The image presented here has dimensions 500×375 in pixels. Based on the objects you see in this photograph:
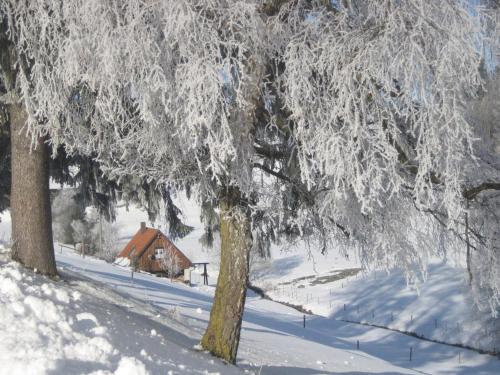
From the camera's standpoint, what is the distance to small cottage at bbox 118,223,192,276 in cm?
4788

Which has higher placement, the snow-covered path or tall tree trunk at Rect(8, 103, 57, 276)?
tall tree trunk at Rect(8, 103, 57, 276)

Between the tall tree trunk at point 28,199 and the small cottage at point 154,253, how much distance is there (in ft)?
128

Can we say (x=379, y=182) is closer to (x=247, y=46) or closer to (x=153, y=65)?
(x=247, y=46)

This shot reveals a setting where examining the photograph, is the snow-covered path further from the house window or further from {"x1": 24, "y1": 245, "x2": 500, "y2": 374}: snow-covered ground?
the house window

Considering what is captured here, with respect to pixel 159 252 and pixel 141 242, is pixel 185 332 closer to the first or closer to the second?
pixel 141 242

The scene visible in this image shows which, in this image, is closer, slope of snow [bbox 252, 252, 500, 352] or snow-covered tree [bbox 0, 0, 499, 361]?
snow-covered tree [bbox 0, 0, 499, 361]

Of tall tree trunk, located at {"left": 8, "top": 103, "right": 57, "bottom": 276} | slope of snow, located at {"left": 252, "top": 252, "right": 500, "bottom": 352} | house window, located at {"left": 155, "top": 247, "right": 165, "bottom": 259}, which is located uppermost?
tall tree trunk, located at {"left": 8, "top": 103, "right": 57, "bottom": 276}

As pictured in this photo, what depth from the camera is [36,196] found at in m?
8.05

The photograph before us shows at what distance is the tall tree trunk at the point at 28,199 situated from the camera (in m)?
7.93

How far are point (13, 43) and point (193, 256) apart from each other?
170ft

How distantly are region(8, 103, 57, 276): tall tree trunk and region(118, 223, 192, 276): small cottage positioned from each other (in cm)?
3891

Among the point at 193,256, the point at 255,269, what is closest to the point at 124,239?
the point at 193,256

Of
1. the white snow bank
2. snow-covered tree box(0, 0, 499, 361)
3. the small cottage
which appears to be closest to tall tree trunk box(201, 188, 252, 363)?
snow-covered tree box(0, 0, 499, 361)

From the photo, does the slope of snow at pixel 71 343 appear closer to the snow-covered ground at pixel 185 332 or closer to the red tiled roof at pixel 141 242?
the snow-covered ground at pixel 185 332
